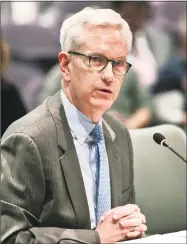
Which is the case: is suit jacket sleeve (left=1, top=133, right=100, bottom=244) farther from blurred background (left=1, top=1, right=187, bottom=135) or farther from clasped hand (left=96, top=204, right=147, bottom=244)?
blurred background (left=1, top=1, right=187, bottom=135)

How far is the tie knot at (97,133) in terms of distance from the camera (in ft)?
5.44

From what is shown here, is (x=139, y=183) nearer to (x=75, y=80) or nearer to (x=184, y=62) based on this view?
(x=75, y=80)

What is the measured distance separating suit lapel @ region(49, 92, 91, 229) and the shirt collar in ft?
0.06

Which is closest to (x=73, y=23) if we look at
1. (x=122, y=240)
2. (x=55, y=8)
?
(x=122, y=240)

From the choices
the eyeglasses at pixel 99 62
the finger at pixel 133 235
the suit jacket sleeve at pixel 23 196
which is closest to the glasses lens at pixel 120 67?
the eyeglasses at pixel 99 62

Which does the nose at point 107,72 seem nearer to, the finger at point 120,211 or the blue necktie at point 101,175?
the blue necktie at point 101,175

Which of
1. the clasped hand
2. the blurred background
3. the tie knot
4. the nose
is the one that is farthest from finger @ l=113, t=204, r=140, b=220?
the blurred background

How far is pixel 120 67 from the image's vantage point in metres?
1.59

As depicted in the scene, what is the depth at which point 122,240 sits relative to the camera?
1575 millimetres

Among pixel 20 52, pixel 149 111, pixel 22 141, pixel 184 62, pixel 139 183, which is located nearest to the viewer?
pixel 22 141

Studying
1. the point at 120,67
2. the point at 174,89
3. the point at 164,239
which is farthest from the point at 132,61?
the point at 174,89

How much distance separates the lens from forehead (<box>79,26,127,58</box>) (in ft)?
5.04

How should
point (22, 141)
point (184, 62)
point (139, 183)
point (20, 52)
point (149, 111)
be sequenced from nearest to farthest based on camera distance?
point (22, 141), point (139, 183), point (149, 111), point (20, 52), point (184, 62)

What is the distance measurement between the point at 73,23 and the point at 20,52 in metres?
1.13
